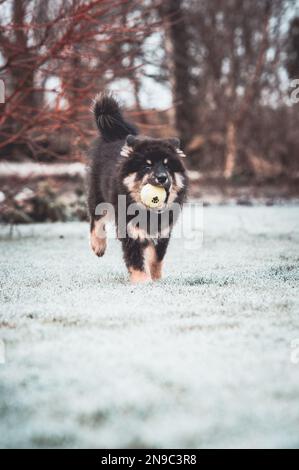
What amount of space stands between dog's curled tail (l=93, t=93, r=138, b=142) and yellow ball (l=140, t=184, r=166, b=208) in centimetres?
128

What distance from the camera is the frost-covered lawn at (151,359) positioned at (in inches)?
79.3

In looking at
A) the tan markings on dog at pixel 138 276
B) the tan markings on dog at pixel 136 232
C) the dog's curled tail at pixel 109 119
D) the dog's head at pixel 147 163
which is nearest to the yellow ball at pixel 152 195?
the dog's head at pixel 147 163

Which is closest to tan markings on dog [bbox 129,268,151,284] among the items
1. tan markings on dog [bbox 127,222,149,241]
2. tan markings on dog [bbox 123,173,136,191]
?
tan markings on dog [bbox 127,222,149,241]

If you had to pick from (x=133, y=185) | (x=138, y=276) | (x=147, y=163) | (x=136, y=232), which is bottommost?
(x=138, y=276)

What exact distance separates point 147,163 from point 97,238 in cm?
144

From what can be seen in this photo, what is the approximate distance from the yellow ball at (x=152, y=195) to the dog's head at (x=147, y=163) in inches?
1.4

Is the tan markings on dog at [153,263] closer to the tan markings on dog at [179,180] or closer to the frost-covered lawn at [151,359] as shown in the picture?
the frost-covered lawn at [151,359]

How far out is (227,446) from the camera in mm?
1914

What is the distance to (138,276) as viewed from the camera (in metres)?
4.41

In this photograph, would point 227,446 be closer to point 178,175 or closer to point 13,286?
point 13,286

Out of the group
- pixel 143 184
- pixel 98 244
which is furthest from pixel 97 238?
pixel 143 184

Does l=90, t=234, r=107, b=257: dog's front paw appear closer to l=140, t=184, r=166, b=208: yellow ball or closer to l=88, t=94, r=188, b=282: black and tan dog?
l=88, t=94, r=188, b=282: black and tan dog

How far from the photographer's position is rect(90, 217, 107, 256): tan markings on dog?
5.76 m

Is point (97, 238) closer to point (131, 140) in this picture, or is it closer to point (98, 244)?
point (98, 244)
